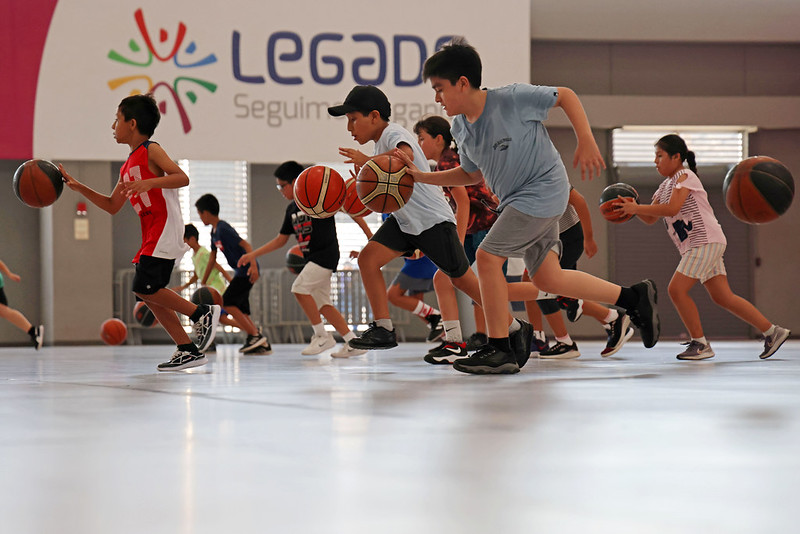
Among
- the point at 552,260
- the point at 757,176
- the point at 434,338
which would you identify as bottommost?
the point at 434,338

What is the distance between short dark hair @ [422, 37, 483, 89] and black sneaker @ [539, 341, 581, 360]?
2789mm

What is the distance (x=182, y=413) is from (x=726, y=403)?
1.75 metres

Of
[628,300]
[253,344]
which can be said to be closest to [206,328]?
[628,300]

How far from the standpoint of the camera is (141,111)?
5066mm

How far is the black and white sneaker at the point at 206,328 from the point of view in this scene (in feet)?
17.0

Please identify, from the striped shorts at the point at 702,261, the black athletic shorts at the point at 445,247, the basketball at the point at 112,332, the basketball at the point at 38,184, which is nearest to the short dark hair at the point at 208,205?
the basketball at the point at 38,184

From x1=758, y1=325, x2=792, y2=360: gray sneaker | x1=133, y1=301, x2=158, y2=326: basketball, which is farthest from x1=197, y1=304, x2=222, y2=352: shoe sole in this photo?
x1=133, y1=301, x2=158, y2=326: basketball

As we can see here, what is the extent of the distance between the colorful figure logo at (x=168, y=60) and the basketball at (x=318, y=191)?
21.5ft

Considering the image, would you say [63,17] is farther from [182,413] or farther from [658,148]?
[182,413]

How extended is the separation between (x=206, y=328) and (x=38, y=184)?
150cm

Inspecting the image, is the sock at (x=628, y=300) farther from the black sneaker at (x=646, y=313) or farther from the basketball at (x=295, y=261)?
the basketball at (x=295, y=261)

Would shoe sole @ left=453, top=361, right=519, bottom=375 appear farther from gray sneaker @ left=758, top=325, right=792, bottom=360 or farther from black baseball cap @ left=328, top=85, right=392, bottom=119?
gray sneaker @ left=758, top=325, right=792, bottom=360

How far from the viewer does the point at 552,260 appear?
4379mm

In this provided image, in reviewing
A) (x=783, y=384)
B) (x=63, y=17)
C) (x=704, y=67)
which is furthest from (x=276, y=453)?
(x=704, y=67)
